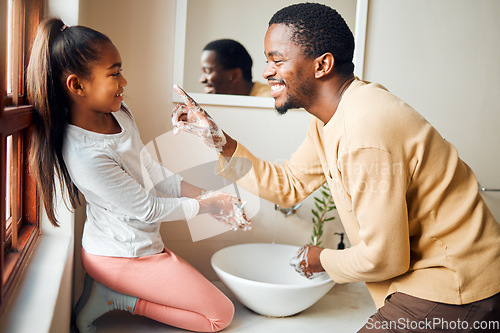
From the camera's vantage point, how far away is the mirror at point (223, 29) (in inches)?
76.9

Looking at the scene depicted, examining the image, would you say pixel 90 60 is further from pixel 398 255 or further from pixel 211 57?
pixel 398 255

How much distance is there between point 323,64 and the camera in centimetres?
124

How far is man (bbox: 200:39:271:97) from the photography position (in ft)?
6.54

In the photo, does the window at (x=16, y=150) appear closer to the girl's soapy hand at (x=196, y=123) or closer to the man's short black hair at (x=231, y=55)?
the girl's soapy hand at (x=196, y=123)

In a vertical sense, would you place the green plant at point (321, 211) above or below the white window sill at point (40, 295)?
below

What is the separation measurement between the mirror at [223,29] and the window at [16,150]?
2.14 ft

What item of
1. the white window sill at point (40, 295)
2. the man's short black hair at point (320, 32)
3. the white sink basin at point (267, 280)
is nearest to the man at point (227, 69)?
the white sink basin at point (267, 280)

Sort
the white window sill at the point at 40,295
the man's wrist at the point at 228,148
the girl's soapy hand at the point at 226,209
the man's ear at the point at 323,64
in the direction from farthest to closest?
the girl's soapy hand at the point at 226,209
the man's wrist at the point at 228,148
the man's ear at the point at 323,64
the white window sill at the point at 40,295

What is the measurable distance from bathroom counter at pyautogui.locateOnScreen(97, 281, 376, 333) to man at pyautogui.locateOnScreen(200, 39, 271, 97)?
83 cm

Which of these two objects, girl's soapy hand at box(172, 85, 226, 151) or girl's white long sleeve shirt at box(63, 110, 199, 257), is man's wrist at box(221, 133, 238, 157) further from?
girl's white long sleeve shirt at box(63, 110, 199, 257)

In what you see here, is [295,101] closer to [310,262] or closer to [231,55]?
[310,262]

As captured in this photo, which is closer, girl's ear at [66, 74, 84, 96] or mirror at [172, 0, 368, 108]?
girl's ear at [66, 74, 84, 96]

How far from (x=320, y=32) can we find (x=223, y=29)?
830mm

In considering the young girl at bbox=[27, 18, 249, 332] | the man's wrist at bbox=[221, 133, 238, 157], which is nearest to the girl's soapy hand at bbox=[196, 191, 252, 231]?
the young girl at bbox=[27, 18, 249, 332]
